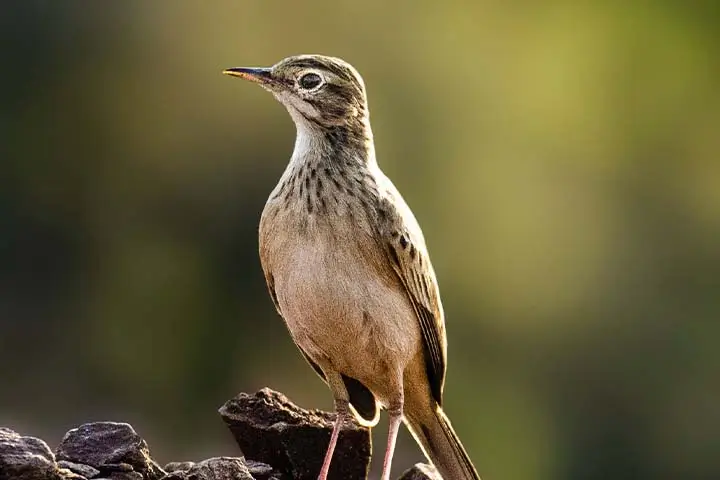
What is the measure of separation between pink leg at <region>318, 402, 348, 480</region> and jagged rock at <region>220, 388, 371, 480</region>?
6 centimetres

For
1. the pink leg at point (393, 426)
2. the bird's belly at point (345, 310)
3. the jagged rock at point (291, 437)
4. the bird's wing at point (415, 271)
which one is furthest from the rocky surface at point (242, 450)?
the bird's wing at point (415, 271)

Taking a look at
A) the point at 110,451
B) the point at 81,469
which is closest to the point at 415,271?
the point at 110,451

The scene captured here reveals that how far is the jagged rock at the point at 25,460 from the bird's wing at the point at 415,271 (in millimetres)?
1870

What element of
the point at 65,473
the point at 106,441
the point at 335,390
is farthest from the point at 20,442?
the point at 335,390

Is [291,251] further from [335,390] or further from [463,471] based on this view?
[463,471]

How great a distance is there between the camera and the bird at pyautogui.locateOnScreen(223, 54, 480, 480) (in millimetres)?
5961

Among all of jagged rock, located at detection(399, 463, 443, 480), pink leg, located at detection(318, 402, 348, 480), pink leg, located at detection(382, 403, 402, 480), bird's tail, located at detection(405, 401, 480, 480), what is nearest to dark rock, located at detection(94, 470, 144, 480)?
pink leg, located at detection(318, 402, 348, 480)

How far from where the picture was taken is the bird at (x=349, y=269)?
596 cm

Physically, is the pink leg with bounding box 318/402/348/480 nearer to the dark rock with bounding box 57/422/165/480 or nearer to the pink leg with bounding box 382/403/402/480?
the pink leg with bounding box 382/403/402/480

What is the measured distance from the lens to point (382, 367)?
6.27 m

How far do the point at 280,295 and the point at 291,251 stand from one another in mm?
261

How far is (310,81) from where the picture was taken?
629 cm

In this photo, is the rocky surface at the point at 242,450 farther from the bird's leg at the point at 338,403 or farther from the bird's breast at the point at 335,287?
the bird's breast at the point at 335,287

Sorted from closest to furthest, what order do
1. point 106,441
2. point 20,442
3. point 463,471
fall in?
point 20,442, point 106,441, point 463,471
